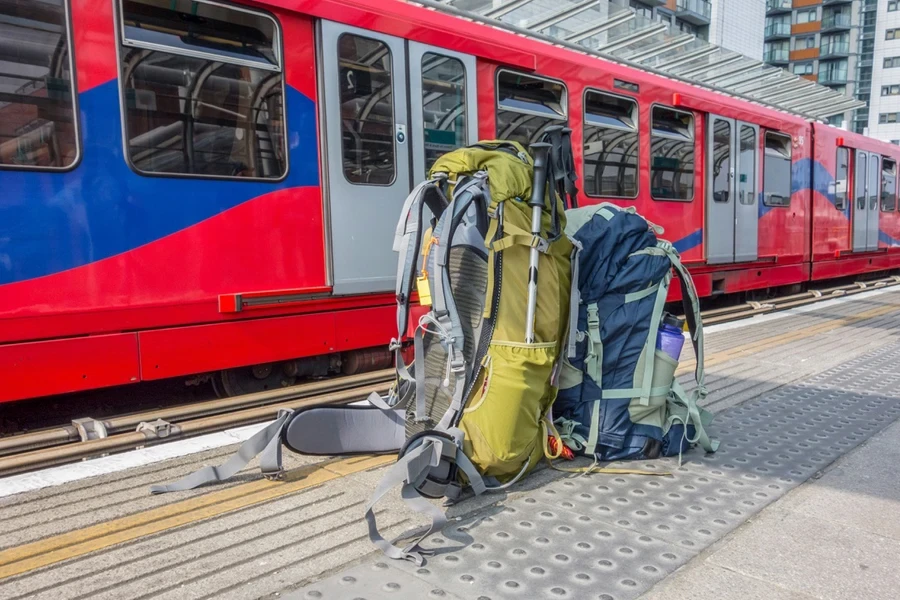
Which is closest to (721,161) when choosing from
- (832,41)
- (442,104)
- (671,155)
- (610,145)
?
(671,155)

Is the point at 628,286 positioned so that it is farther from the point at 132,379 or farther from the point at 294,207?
the point at 132,379

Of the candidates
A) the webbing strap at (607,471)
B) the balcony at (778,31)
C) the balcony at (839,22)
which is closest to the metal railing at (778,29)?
the balcony at (778,31)

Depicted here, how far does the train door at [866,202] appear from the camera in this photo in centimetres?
1347

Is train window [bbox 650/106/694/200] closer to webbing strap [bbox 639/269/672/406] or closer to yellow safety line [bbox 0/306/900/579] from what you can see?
webbing strap [bbox 639/269/672/406]

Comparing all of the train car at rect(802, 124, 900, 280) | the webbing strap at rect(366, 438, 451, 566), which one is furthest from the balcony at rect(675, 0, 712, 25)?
the webbing strap at rect(366, 438, 451, 566)

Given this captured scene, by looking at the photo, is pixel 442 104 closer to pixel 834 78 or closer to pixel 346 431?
pixel 346 431

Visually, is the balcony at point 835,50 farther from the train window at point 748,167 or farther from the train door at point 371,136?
the train door at point 371,136

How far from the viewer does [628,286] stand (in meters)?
3.40

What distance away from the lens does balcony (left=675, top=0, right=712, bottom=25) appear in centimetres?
4350

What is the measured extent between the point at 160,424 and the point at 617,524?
251 centimetres

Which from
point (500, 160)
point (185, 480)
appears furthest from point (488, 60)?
point (185, 480)

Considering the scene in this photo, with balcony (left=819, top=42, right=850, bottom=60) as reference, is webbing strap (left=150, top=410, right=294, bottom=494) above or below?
below

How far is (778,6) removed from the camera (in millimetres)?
73875

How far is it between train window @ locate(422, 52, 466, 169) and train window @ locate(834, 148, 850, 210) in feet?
31.0
